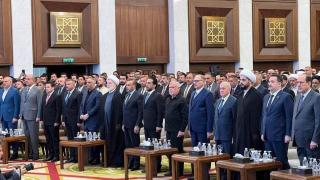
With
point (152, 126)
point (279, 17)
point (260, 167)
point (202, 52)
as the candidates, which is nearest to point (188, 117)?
point (152, 126)

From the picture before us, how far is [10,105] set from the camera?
12.8 m

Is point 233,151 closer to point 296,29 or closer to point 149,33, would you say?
point 149,33

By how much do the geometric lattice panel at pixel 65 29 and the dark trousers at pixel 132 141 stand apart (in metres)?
8.05

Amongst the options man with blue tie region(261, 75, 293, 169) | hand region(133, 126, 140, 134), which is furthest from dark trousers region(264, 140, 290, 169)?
hand region(133, 126, 140, 134)

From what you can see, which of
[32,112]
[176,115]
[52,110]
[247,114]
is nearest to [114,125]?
[52,110]

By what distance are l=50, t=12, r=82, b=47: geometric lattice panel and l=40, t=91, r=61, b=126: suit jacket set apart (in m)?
6.29

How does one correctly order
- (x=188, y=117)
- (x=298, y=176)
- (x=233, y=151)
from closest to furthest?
(x=298, y=176), (x=233, y=151), (x=188, y=117)

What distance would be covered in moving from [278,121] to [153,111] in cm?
286

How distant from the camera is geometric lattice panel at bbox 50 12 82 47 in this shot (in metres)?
18.1

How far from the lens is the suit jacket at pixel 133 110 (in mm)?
10539

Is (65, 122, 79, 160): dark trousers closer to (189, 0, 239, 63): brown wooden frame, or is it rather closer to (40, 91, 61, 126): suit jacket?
(40, 91, 61, 126): suit jacket

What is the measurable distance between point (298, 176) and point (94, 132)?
523 centimetres

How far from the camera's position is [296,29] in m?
21.6

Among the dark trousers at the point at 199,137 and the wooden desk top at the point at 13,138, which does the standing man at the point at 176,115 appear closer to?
the dark trousers at the point at 199,137
